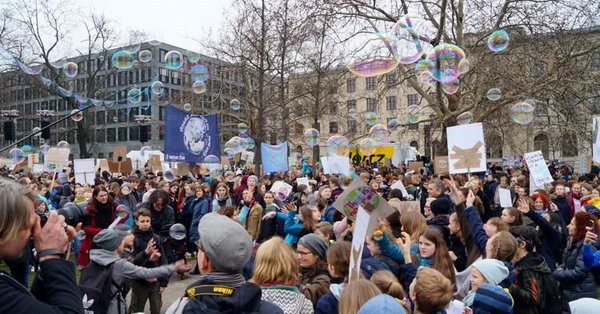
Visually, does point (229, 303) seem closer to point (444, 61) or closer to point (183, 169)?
point (183, 169)

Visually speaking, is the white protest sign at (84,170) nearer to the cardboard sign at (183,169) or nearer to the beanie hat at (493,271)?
the cardboard sign at (183,169)

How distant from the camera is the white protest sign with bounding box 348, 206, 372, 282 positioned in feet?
11.3

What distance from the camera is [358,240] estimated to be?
3.61 metres

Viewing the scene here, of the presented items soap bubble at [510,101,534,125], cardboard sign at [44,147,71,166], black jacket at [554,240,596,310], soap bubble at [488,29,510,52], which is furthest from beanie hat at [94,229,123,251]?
soap bubble at [510,101,534,125]

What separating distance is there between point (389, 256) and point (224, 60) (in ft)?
74.1

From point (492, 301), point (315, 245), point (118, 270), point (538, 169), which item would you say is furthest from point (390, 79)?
point (492, 301)

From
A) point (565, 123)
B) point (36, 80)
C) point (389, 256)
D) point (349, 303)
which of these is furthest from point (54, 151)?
point (36, 80)

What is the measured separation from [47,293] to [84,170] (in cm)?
1241

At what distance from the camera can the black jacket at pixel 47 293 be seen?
5.69 ft

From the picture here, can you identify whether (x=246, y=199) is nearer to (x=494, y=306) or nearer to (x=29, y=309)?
(x=494, y=306)

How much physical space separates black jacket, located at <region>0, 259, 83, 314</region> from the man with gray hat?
0.53 m

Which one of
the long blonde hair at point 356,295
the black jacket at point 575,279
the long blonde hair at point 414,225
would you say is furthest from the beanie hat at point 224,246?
the black jacket at point 575,279

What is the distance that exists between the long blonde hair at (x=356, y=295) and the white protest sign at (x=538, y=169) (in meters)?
8.22

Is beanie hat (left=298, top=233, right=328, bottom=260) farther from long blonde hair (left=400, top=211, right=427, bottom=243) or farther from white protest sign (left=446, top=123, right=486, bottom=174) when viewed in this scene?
white protest sign (left=446, top=123, right=486, bottom=174)
